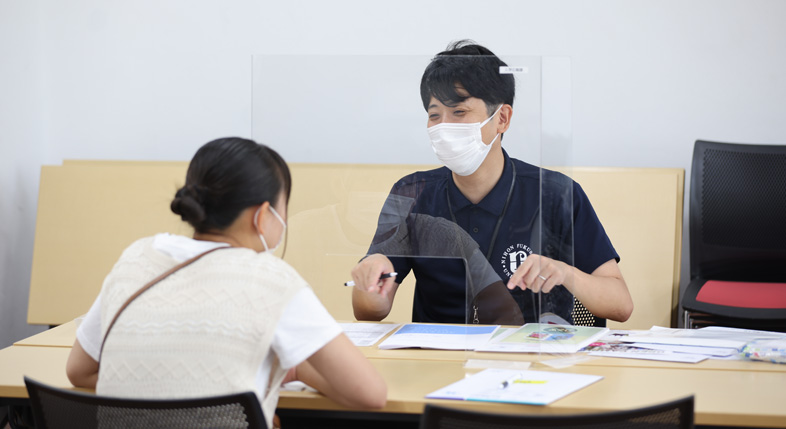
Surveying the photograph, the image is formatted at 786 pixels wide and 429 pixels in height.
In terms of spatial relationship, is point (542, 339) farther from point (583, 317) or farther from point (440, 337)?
point (583, 317)

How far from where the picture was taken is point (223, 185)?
131 centimetres

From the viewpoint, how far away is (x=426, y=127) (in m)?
1.83

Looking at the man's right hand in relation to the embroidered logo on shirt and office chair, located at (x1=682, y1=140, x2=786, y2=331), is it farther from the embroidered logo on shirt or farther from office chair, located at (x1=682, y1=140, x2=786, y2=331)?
office chair, located at (x1=682, y1=140, x2=786, y2=331)

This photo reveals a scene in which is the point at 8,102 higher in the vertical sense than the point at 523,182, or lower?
higher

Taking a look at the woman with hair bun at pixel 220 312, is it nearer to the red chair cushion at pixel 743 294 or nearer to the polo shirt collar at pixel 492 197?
the polo shirt collar at pixel 492 197

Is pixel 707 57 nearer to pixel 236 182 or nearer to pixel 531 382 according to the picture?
pixel 531 382

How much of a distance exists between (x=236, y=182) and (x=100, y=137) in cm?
267

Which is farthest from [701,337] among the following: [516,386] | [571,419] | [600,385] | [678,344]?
[571,419]

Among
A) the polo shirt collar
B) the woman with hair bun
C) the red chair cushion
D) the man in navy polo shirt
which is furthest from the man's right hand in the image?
the red chair cushion

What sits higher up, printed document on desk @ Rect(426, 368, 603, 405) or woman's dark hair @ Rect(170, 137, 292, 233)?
woman's dark hair @ Rect(170, 137, 292, 233)

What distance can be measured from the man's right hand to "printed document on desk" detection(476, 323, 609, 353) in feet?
1.11

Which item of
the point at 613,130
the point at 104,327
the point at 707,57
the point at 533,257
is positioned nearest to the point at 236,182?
the point at 104,327

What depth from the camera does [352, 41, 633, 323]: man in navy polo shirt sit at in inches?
69.6

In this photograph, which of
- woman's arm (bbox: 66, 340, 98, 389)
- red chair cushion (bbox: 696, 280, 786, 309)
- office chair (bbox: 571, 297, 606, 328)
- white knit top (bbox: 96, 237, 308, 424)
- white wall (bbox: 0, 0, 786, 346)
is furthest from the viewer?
white wall (bbox: 0, 0, 786, 346)
